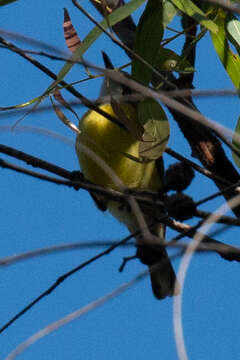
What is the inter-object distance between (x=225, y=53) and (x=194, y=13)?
1.10 ft

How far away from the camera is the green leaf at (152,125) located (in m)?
2.00

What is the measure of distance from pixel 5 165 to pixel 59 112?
965 mm

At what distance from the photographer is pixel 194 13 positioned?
182cm

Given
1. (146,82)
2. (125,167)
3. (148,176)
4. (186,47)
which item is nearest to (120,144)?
(125,167)

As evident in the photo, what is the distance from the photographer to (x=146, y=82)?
6.22ft

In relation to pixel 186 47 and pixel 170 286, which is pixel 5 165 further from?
pixel 170 286

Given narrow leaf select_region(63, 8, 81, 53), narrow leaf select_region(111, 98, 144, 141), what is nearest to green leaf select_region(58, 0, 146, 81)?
narrow leaf select_region(111, 98, 144, 141)

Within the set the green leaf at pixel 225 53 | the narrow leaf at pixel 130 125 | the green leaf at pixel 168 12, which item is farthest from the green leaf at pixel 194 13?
the narrow leaf at pixel 130 125

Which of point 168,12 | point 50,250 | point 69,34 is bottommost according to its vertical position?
point 50,250

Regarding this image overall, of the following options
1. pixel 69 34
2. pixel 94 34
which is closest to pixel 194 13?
pixel 94 34

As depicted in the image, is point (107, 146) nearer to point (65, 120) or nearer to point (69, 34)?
point (65, 120)

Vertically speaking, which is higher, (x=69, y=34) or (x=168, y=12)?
(x=69, y=34)

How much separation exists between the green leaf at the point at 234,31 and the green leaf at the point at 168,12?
0.58ft

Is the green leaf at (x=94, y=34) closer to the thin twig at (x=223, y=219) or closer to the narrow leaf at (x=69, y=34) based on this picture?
the narrow leaf at (x=69, y=34)
